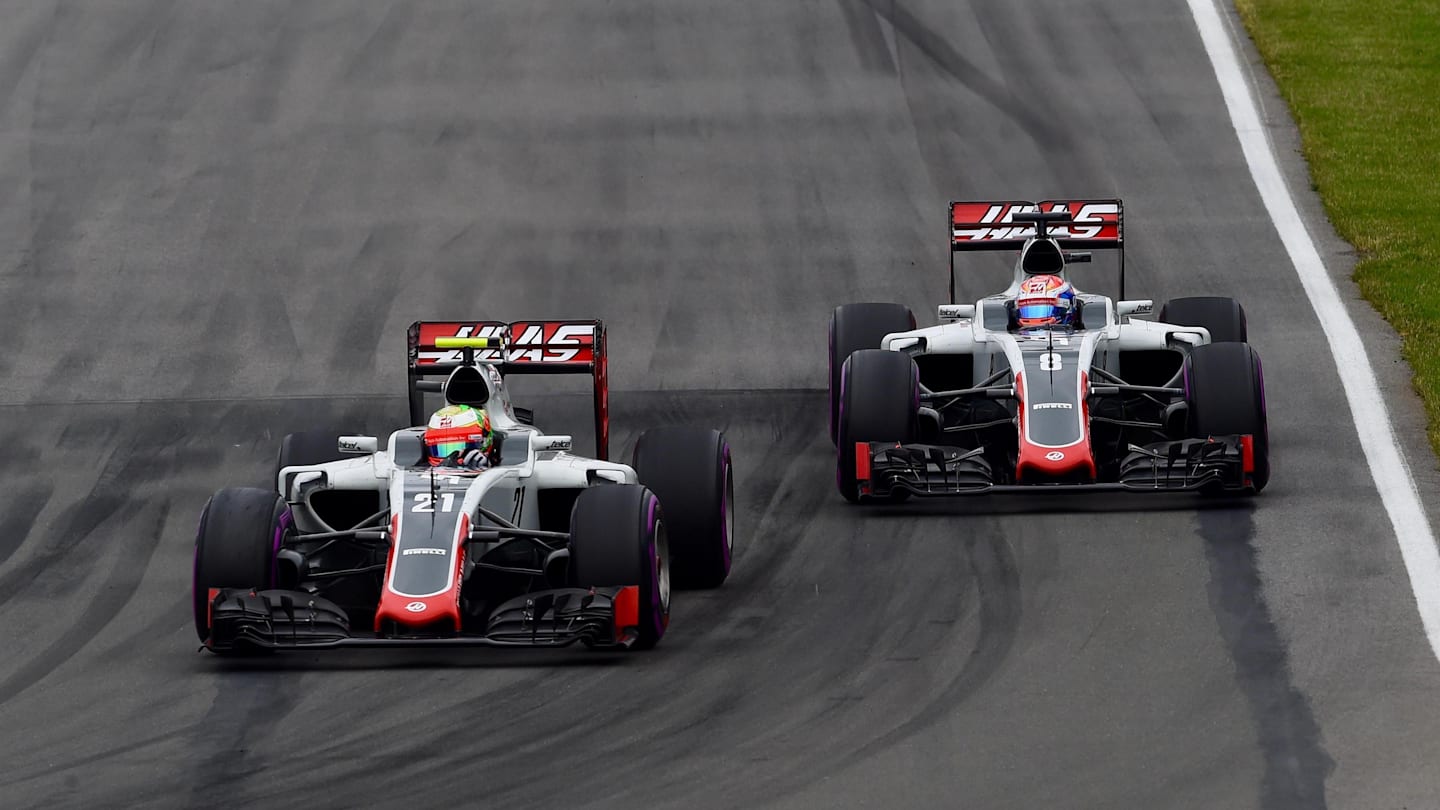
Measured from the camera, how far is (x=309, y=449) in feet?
53.2

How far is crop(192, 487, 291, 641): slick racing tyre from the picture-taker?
45.2ft

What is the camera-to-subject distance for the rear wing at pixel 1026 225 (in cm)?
1911

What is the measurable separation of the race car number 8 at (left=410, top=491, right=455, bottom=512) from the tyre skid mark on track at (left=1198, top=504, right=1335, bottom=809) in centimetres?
466

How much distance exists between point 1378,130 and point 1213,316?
10.2 metres

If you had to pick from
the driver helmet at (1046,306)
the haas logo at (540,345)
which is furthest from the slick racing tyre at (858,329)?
the haas logo at (540,345)

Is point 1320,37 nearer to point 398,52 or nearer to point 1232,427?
point 398,52

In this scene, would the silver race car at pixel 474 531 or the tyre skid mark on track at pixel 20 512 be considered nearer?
the silver race car at pixel 474 531

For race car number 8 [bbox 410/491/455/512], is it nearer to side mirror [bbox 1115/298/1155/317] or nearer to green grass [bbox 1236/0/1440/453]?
side mirror [bbox 1115/298/1155/317]

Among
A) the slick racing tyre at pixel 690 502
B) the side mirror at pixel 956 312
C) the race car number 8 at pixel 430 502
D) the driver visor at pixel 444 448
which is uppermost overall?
the race car number 8 at pixel 430 502

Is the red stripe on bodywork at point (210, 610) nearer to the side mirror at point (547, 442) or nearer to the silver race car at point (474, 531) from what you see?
the silver race car at point (474, 531)

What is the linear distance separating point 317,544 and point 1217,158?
14762 millimetres

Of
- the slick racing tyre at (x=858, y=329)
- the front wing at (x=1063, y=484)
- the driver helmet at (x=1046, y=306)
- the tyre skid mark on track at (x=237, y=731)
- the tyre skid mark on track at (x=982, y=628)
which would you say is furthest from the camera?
the slick racing tyre at (x=858, y=329)

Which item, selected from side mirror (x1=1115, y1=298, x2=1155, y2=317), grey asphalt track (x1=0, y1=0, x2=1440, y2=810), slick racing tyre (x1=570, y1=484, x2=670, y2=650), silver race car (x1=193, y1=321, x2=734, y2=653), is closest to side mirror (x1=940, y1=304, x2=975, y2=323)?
side mirror (x1=1115, y1=298, x2=1155, y2=317)

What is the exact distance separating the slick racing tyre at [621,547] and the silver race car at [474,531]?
0.04ft
